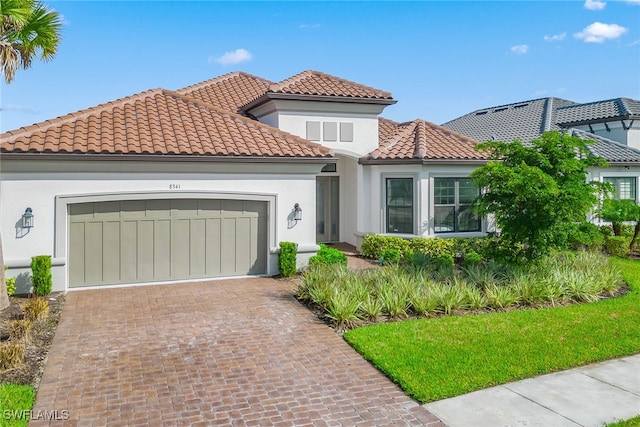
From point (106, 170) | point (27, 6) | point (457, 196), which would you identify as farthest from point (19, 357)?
point (457, 196)

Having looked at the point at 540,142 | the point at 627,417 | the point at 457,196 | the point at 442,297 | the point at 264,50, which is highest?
the point at 264,50

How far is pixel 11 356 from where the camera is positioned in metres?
8.00

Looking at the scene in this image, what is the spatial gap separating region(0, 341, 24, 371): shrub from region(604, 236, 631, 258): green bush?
19099mm

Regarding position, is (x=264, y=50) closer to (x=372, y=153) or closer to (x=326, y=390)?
(x=372, y=153)

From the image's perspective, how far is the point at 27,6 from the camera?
1163 cm

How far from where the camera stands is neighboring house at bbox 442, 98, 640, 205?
Result: 22.3 metres

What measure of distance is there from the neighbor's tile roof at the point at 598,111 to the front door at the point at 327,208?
1484 centimetres

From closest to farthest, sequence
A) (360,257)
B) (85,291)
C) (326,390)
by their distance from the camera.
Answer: (326,390)
(85,291)
(360,257)

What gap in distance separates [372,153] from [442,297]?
8380mm

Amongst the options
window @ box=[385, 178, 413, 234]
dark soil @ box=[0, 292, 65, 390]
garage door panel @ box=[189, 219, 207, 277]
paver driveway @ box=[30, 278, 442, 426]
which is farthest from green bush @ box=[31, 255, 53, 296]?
window @ box=[385, 178, 413, 234]

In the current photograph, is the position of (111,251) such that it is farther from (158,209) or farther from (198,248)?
(198,248)

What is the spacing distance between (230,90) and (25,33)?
11.1m

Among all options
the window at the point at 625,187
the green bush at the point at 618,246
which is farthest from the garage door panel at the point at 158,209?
the window at the point at 625,187

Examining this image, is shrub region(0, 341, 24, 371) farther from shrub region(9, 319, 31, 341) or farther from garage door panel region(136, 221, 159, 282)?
garage door panel region(136, 221, 159, 282)
